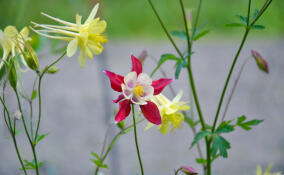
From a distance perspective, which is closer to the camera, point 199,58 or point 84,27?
point 84,27

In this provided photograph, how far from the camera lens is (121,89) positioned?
0.42 meters

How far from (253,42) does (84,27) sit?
2.59 metres

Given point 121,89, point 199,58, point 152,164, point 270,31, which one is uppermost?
point 270,31

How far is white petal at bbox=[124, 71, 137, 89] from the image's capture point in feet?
1.36

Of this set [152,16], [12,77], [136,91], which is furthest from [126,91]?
[152,16]

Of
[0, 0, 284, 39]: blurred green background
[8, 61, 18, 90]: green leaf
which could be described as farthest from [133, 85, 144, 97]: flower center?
[0, 0, 284, 39]: blurred green background

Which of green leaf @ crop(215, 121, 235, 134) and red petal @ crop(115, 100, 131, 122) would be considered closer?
red petal @ crop(115, 100, 131, 122)

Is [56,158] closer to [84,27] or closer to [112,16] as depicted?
[84,27]

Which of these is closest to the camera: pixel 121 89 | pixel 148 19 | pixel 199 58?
pixel 121 89

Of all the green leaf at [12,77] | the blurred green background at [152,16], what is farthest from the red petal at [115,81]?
the blurred green background at [152,16]

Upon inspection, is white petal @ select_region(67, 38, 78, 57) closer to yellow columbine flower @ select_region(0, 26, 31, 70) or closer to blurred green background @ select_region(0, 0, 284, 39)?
yellow columbine flower @ select_region(0, 26, 31, 70)

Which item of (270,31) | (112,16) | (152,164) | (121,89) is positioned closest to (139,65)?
(121,89)

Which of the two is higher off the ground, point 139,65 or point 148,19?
point 148,19

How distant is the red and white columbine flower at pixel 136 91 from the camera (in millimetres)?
416
